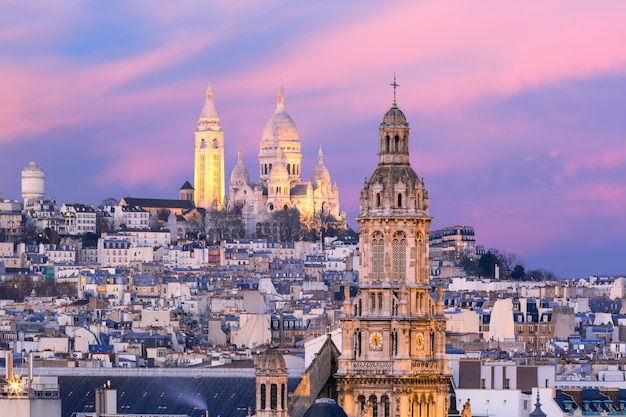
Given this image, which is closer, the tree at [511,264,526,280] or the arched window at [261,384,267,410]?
the arched window at [261,384,267,410]

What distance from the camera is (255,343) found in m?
108

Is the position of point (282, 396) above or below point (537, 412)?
above

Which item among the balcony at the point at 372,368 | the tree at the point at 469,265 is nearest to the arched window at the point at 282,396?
the balcony at the point at 372,368

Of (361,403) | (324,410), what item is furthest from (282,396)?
(361,403)

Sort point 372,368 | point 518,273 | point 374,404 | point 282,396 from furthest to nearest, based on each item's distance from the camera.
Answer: point 518,273
point 372,368
point 374,404
point 282,396

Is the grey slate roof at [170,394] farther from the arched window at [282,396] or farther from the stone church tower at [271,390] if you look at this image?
the arched window at [282,396]

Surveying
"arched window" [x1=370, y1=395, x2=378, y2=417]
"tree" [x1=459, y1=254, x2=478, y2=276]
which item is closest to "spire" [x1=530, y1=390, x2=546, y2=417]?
"arched window" [x1=370, y1=395, x2=378, y2=417]

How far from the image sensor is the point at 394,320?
2020 inches

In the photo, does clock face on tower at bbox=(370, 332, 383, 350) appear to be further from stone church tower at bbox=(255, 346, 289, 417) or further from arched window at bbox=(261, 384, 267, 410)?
arched window at bbox=(261, 384, 267, 410)

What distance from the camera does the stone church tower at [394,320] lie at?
51.0 m

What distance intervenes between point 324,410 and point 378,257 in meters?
4.56

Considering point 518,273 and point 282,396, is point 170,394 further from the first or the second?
point 518,273

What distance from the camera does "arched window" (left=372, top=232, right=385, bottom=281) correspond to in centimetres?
5175

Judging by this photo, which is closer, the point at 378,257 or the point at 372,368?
the point at 372,368
